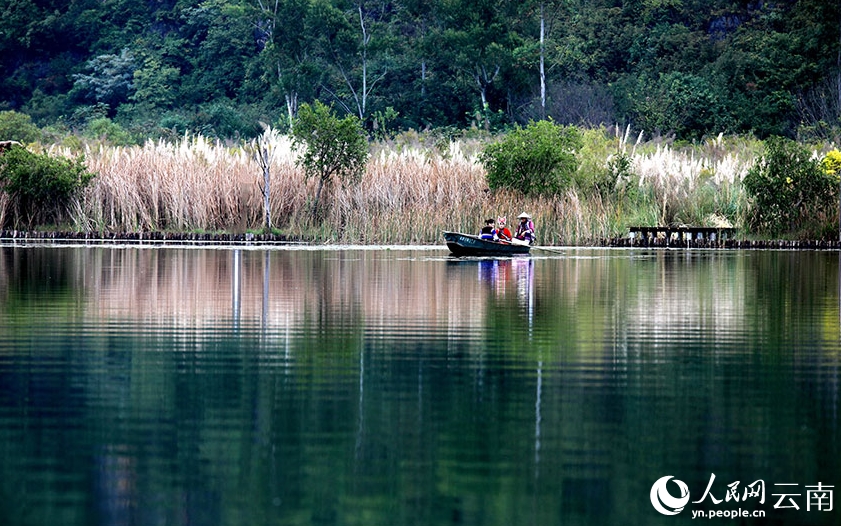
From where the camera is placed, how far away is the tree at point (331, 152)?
34344 mm

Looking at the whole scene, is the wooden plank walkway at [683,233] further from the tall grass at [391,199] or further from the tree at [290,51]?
the tree at [290,51]

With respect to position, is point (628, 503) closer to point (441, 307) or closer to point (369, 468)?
point (369, 468)

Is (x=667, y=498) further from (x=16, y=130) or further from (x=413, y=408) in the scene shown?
(x=16, y=130)

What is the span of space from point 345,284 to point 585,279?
3.77 metres

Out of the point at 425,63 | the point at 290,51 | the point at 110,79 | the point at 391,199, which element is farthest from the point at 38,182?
the point at 110,79

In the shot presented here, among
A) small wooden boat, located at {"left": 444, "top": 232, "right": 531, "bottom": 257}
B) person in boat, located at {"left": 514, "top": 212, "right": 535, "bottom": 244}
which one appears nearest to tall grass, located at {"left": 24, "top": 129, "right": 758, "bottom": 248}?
person in boat, located at {"left": 514, "top": 212, "right": 535, "bottom": 244}

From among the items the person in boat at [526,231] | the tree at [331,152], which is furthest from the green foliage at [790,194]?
the tree at [331,152]

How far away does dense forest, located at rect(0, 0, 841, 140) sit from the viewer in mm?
55844

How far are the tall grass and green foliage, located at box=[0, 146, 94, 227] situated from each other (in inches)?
20.9

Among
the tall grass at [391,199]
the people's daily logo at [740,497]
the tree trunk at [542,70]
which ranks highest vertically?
the tree trunk at [542,70]

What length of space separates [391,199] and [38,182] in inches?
320

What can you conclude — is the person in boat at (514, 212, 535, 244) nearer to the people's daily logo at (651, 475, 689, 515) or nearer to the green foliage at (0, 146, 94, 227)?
the green foliage at (0, 146, 94, 227)

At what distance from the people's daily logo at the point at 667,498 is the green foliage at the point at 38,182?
90.8 feet

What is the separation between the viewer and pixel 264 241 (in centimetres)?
3300
